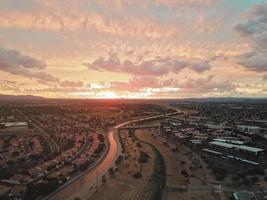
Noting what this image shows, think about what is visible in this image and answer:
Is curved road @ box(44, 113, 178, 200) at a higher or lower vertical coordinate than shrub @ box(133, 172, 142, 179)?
lower

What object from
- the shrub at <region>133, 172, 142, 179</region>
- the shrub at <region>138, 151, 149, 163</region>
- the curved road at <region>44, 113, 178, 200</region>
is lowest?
the curved road at <region>44, 113, 178, 200</region>

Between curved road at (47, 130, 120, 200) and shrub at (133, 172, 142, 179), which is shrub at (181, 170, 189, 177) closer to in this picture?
shrub at (133, 172, 142, 179)

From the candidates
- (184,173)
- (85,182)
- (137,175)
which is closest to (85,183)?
(85,182)

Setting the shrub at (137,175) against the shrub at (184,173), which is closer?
the shrub at (137,175)

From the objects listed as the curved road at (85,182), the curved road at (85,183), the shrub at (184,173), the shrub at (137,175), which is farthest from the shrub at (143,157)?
the shrub at (184,173)

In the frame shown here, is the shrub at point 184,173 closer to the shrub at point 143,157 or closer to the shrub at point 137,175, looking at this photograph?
the shrub at point 137,175

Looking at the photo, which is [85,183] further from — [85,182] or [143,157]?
[143,157]

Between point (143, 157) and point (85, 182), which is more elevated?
point (143, 157)

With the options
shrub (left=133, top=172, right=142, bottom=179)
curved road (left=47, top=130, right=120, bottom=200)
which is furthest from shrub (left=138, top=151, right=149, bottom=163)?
shrub (left=133, top=172, right=142, bottom=179)

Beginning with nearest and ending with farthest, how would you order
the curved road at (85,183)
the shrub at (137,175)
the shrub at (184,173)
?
the curved road at (85,183) → the shrub at (137,175) → the shrub at (184,173)

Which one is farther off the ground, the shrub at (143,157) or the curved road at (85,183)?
the shrub at (143,157)

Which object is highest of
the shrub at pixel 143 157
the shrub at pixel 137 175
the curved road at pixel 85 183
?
the shrub at pixel 143 157
